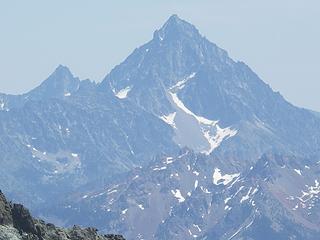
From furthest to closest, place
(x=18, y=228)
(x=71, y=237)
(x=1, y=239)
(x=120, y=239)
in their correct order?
(x=120, y=239) → (x=71, y=237) → (x=18, y=228) → (x=1, y=239)

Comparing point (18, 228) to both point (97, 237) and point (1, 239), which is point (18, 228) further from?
point (97, 237)

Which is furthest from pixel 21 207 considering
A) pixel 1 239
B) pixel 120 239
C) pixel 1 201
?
pixel 120 239

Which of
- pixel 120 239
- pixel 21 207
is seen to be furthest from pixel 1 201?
pixel 120 239

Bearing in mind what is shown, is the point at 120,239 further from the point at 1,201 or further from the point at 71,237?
the point at 1,201

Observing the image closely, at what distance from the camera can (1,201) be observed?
90938 mm

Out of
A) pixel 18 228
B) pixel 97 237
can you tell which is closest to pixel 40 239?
pixel 18 228

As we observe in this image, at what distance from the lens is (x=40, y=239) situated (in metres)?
90.9

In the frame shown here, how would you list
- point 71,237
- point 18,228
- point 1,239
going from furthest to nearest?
point 71,237 → point 18,228 → point 1,239

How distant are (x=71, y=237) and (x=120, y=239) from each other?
8.69m

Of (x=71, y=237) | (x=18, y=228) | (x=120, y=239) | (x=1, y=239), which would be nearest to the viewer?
(x=1, y=239)

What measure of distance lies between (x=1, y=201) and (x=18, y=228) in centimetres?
270

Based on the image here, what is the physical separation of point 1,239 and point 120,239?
22416mm

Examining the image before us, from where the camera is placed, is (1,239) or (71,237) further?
(71,237)

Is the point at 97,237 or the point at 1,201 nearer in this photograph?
the point at 1,201
